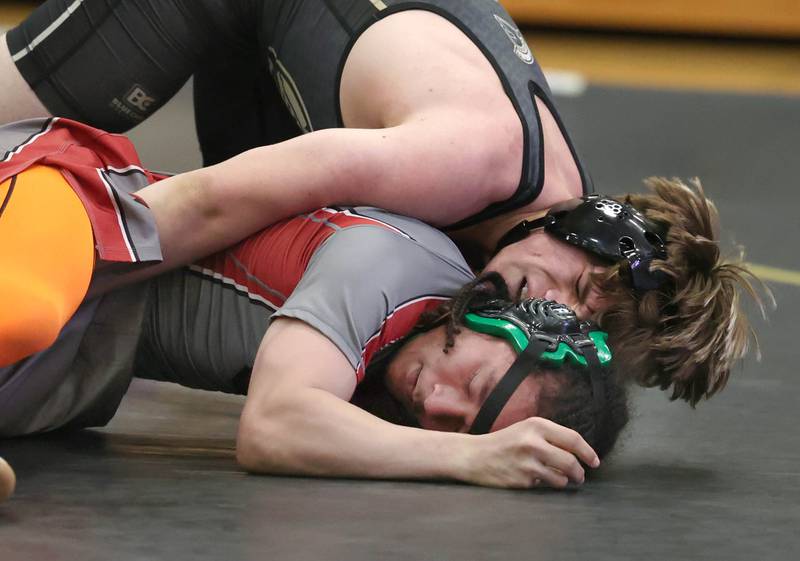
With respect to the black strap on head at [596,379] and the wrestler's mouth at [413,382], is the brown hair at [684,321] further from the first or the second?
the wrestler's mouth at [413,382]

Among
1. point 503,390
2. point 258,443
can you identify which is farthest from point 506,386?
point 258,443

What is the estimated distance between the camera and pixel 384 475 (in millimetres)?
2102

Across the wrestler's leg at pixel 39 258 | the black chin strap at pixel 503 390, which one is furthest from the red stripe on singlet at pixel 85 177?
the black chin strap at pixel 503 390

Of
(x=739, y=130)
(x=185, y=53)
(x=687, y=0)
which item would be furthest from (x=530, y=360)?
(x=687, y=0)

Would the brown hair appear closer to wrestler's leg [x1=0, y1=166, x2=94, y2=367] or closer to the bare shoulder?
the bare shoulder

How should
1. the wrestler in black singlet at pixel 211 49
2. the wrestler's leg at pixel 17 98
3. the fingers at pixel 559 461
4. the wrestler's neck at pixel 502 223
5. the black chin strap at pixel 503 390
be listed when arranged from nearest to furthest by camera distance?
the fingers at pixel 559 461
the black chin strap at pixel 503 390
the wrestler's neck at pixel 502 223
the wrestler in black singlet at pixel 211 49
the wrestler's leg at pixel 17 98

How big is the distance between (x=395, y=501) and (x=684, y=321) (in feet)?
2.38

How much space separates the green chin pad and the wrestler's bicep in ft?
0.82

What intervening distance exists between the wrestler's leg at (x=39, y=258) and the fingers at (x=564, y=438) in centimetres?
72

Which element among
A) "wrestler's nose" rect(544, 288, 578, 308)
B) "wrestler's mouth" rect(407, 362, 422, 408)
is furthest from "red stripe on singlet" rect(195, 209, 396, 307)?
"wrestler's nose" rect(544, 288, 578, 308)

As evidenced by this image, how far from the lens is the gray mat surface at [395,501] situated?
175 centimetres

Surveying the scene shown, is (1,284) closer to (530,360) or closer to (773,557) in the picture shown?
(530,360)

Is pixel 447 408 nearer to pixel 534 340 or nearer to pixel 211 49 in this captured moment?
pixel 534 340

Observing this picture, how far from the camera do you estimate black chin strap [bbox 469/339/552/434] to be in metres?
2.20
